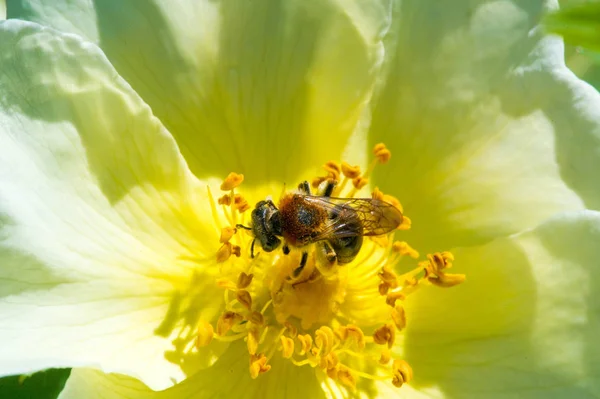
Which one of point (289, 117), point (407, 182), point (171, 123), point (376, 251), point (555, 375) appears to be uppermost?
point (171, 123)

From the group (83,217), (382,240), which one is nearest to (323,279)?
(382,240)

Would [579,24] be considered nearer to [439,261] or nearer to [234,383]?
[439,261]

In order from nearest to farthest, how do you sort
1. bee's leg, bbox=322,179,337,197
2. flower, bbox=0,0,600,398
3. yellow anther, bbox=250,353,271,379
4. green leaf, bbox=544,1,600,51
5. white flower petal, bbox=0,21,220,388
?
green leaf, bbox=544,1,600,51 → white flower petal, bbox=0,21,220,388 → flower, bbox=0,0,600,398 → yellow anther, bbox=250,353,271,379 → bee's leg, bbox=322,179,337,197

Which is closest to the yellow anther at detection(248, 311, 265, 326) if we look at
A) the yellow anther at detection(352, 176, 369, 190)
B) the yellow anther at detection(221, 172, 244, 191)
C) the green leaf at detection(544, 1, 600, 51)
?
the yellow anther at detection(221, 172, 244, 191)

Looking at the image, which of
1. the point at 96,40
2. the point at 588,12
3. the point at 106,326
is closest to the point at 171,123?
the point at 96,40

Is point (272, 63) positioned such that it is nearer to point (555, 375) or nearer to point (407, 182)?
point (407, 182)

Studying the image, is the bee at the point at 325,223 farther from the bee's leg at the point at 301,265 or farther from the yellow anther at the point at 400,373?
the yellow anther at the point at 400,373

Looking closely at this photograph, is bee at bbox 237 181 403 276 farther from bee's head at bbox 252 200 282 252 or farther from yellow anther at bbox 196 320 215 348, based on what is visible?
yellow anther at bbox 196 320 215 348

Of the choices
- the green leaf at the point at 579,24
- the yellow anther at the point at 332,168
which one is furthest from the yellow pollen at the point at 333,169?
the green leaf at the point at 579,24
